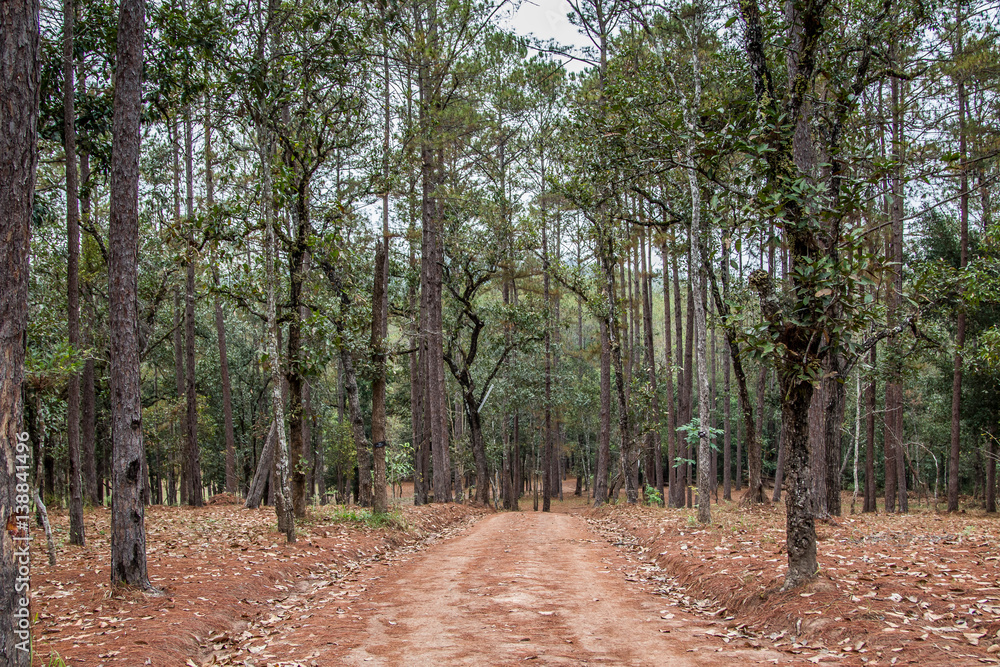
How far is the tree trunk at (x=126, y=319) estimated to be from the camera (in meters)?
6.46

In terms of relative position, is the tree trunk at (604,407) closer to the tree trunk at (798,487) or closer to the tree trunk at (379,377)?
the tree trunk at (379,377)

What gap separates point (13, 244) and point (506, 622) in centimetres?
493

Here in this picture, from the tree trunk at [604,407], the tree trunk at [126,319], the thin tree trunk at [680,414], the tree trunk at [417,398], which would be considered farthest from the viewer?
the thin tree trunk at [680,414]

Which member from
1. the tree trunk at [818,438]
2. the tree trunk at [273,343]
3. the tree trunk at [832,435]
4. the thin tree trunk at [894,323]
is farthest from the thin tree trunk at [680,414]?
the tree trunk at [273,343]

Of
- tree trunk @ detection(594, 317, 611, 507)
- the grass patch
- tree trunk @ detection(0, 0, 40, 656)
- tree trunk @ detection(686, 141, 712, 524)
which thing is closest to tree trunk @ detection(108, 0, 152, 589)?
tree trunk @ detection(0, 0, 40, 656)

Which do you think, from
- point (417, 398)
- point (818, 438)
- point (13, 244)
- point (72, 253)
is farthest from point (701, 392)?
point (417, 398)

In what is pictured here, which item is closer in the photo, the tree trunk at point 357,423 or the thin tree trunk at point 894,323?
the tree trunk at point 357,423

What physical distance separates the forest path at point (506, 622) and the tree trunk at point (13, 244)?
2.25 m

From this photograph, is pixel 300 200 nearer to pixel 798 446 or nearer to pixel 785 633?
pixel 798 446

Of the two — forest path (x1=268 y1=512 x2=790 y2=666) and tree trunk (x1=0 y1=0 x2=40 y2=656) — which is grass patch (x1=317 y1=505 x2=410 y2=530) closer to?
forest path (x1=268 y1=512 x2=790 y2=666)

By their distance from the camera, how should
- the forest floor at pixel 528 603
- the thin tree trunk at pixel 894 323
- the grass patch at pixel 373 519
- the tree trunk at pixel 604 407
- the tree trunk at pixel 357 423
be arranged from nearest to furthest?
the forest floor at pixel 528 603 → the grass patch at pixel 373 519 → the tree trunk at pixel 357 423 → the thin tree trunk at pixel 894 323 → the tree trunk at pixel 604 407

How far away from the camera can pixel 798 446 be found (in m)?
6.55

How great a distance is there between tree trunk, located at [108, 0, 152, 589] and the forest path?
198 cm

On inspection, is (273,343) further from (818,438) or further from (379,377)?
(818,438)
